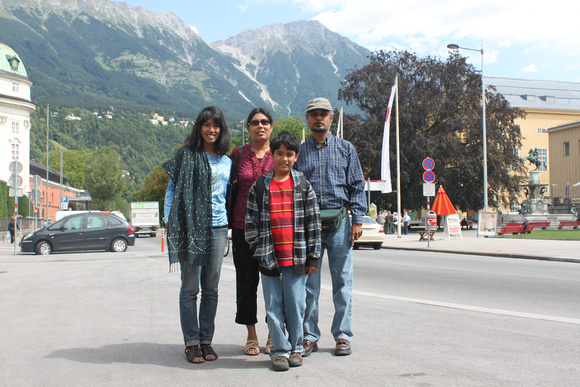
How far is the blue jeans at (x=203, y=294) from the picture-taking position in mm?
4855

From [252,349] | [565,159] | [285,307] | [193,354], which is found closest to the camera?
[285,307]

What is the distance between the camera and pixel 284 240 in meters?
4.46

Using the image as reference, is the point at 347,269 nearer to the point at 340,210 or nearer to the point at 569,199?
the point at 340,210

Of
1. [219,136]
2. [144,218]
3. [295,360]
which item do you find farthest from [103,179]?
[295,360]

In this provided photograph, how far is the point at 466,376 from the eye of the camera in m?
4.12

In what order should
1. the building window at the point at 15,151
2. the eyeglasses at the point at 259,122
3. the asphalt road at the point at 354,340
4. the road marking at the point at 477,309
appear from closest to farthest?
the asphalt road at the point at 354,340, the eyeglasses at the point at 259,122, the road marking at the point at 477,309, the building window at the point at 15,151

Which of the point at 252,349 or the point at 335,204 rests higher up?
the point at 335,204

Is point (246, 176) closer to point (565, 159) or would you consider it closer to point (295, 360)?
point (295, 360)

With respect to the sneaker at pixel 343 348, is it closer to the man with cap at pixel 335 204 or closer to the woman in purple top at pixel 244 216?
the man with cap at pixel 335 204

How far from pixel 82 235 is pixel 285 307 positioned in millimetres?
19124

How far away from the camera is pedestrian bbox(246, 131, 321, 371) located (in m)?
4.45

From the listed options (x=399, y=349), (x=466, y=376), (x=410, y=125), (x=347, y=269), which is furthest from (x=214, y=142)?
(x=410, y=125)

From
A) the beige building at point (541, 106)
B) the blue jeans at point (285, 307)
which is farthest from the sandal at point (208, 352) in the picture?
the beige building at point (541, 106)

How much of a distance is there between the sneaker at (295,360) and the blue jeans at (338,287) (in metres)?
0.41
